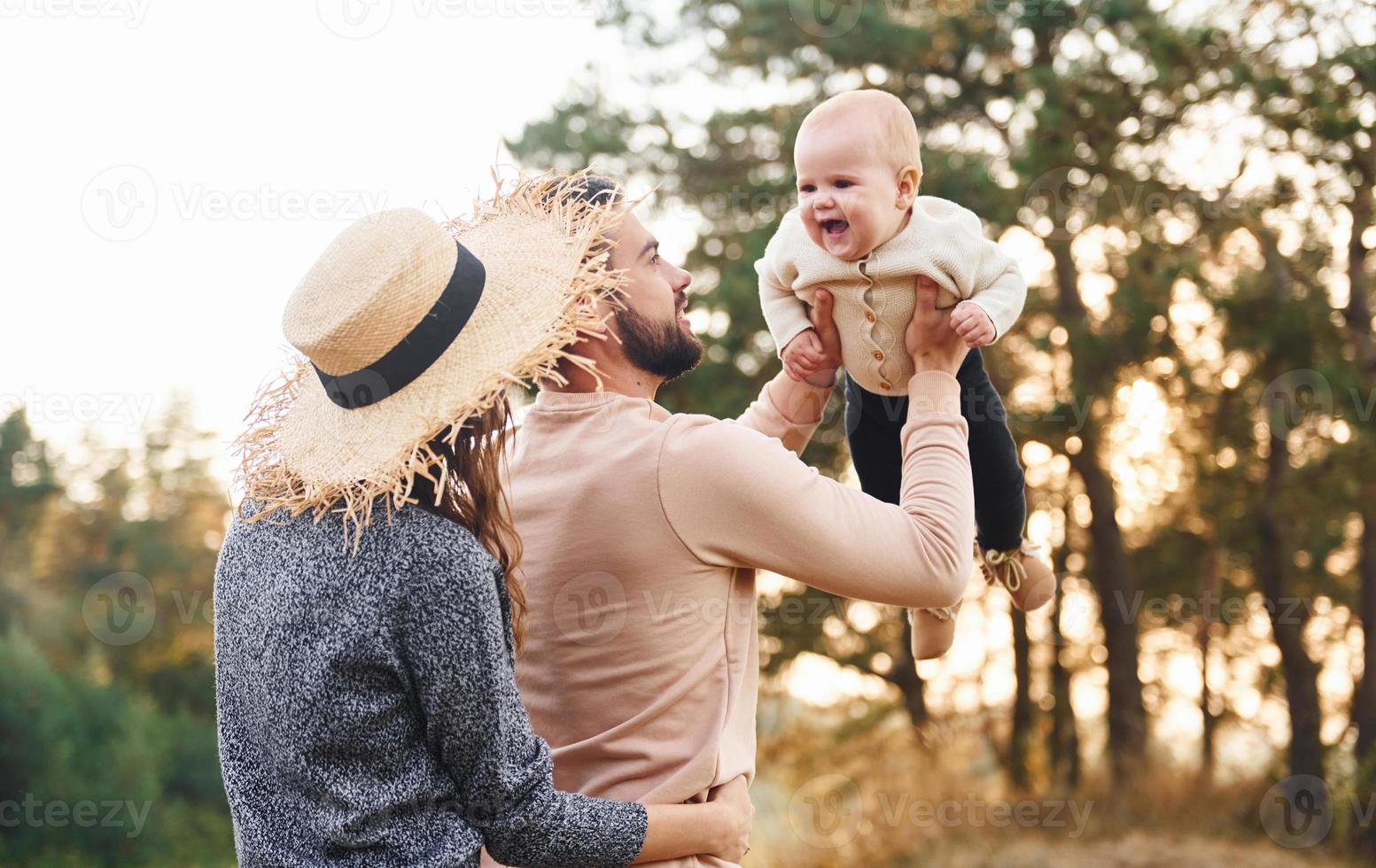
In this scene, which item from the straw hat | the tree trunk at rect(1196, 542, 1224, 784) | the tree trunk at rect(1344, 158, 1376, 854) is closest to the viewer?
the straw hat

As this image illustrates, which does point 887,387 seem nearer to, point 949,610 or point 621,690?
point 949,610

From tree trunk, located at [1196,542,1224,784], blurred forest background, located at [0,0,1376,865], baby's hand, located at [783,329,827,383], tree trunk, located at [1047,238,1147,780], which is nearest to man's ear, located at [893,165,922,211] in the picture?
baby's hand, located at [783,329,827,383]

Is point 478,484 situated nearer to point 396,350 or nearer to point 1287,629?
point 396,350

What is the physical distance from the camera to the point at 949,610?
2.78 meters

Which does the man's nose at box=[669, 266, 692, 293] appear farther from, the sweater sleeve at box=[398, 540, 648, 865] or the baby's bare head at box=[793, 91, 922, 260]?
the sweater sleeve at box=[398, 540, 648, 865]

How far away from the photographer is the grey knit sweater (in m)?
1.50

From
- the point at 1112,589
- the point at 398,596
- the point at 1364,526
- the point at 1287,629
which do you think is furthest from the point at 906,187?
the point at 1287,629

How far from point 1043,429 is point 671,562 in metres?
9.98

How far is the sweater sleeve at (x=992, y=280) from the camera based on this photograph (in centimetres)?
232

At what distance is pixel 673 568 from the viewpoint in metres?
1.86

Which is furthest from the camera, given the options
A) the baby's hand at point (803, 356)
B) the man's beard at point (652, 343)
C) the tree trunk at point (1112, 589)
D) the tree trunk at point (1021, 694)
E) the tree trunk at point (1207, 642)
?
the tree trunk at point (1021, 694)

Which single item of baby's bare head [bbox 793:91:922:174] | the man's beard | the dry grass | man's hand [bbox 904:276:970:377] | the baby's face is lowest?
the dry grass

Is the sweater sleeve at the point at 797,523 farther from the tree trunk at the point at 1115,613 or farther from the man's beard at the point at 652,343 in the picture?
the tree trunk at the point at 1115,613

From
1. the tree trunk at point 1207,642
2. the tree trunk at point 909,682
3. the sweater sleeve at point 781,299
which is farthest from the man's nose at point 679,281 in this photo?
the tree trunk at point 909,682
